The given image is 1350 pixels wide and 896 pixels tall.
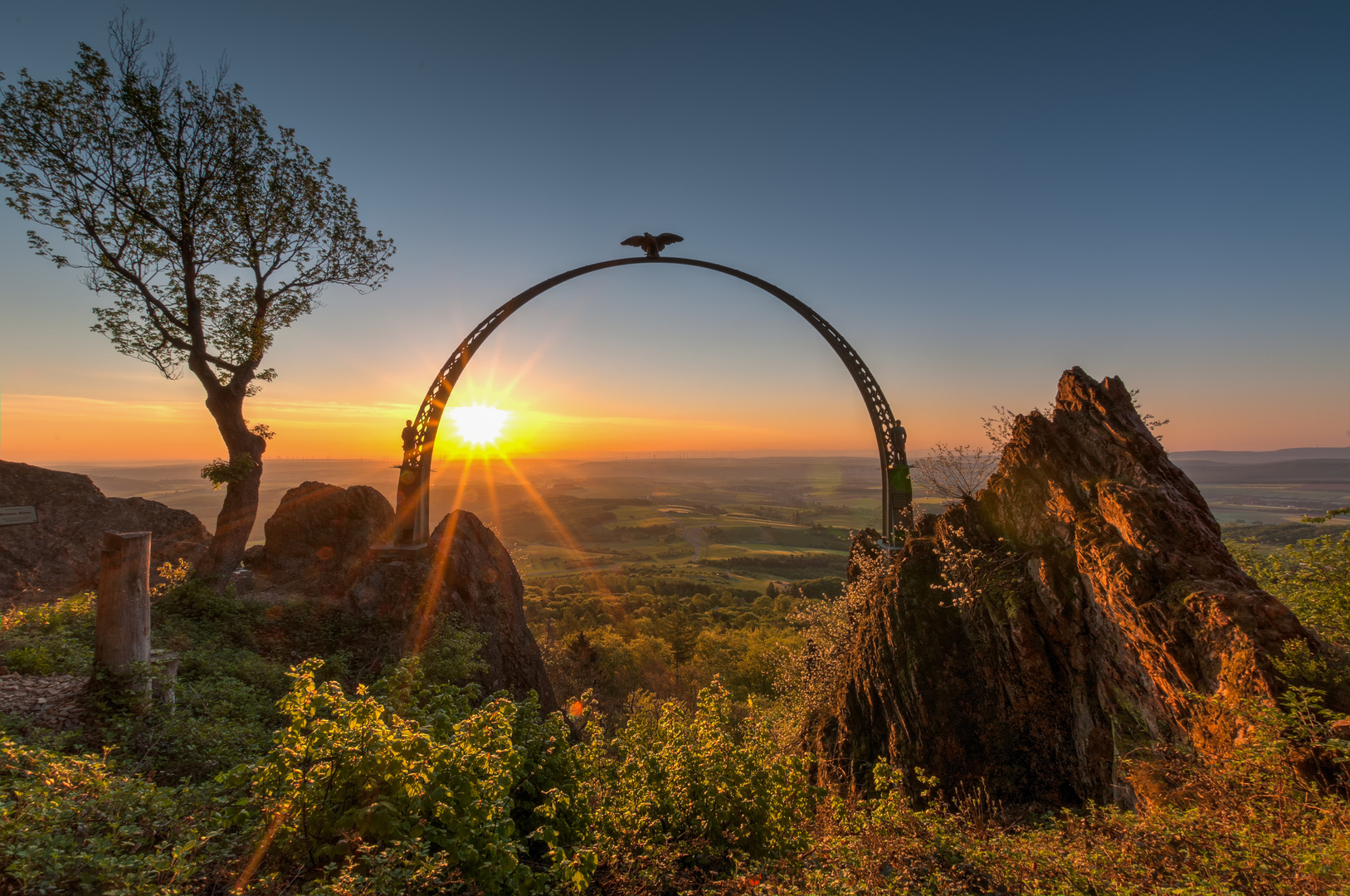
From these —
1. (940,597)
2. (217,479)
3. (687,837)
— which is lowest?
(687,837)

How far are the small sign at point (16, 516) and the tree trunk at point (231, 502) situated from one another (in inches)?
194

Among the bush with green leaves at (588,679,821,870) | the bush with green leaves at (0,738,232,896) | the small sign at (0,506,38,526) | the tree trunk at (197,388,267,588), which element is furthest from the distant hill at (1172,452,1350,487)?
the small sign at (0,506,38,526)

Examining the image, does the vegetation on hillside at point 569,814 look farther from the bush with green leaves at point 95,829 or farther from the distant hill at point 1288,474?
the distant hill at point 1288,474

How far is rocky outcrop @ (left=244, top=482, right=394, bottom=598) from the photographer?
1432 cm

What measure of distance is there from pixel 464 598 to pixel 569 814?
8857 millimetres

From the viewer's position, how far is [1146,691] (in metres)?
5.52

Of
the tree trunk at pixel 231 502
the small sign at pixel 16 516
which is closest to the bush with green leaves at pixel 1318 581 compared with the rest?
the tree trunk at pixel 231 502

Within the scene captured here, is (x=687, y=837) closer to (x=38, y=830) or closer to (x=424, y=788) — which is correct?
(x=424, y=788)

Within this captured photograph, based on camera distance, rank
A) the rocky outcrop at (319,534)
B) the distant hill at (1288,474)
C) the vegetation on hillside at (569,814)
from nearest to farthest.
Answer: the vegetation on hillside at (569,814)
the rocky outcrop at (319,534)
the distant hill at (1288,474)

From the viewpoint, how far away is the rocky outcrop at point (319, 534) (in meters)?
14.3

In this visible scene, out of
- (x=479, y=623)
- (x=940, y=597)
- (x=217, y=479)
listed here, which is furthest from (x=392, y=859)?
(x=217, y=479)

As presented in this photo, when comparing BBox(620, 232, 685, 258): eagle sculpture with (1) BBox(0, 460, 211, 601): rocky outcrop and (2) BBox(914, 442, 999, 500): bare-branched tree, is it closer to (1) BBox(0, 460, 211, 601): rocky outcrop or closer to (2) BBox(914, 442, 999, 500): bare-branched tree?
(2) BBox(914, 442, 999, 500): bare-branched tree

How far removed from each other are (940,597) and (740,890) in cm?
566

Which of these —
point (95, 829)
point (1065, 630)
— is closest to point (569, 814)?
point (95, 829)
